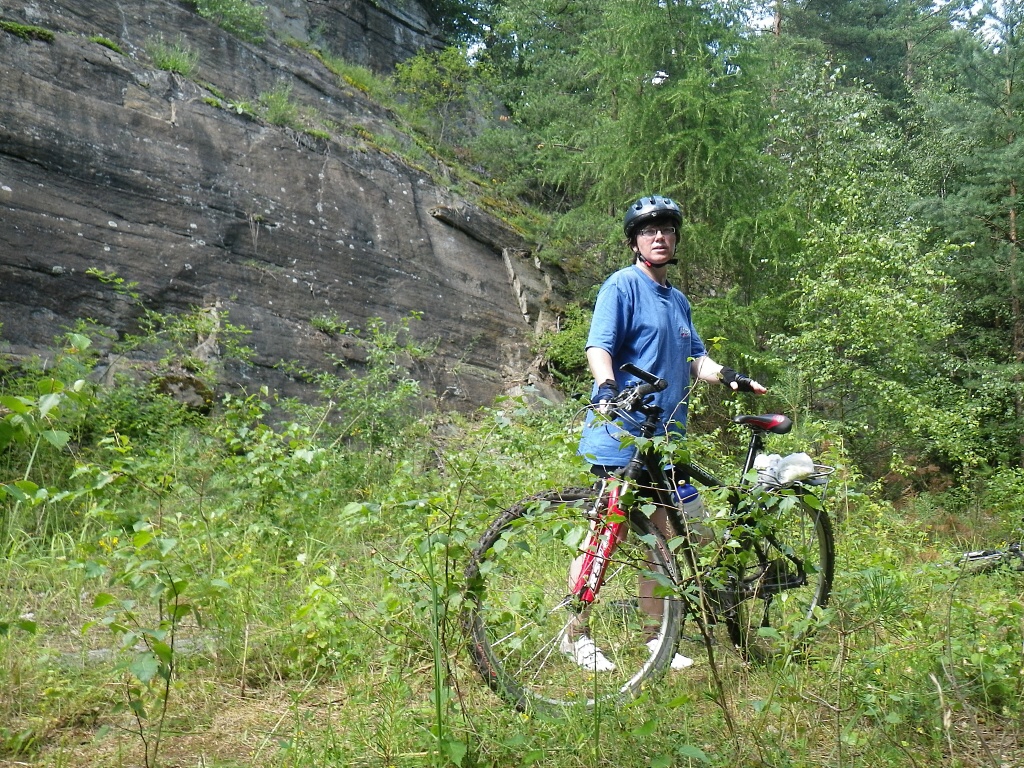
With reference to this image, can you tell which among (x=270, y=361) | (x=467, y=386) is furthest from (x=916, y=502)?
(x=270, y=361)

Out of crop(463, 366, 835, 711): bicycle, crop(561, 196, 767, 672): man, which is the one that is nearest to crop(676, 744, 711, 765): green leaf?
crop(463, 366, 835, 711): bicycle

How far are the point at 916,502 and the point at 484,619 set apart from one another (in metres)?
8.45

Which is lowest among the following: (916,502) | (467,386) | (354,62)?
(916,502)

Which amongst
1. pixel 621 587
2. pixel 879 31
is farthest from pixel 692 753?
pixel 879 31

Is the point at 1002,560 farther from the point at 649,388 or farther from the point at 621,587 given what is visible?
the point at 649,388

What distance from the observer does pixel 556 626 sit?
285 cm

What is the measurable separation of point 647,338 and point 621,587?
1117mm

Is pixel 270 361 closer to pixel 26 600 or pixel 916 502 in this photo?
pixel 26 600

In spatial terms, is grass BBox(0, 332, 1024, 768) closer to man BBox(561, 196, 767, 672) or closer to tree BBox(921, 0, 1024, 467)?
man BBox(561, 196, 767, 672)

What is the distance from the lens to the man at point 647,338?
10.8 feet

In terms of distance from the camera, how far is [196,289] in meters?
9.13

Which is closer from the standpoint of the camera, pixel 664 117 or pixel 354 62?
pixel 664 117

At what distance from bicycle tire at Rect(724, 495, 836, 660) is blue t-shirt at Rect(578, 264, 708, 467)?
0.68 meters

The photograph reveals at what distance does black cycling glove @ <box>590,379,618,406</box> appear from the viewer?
2.95m
